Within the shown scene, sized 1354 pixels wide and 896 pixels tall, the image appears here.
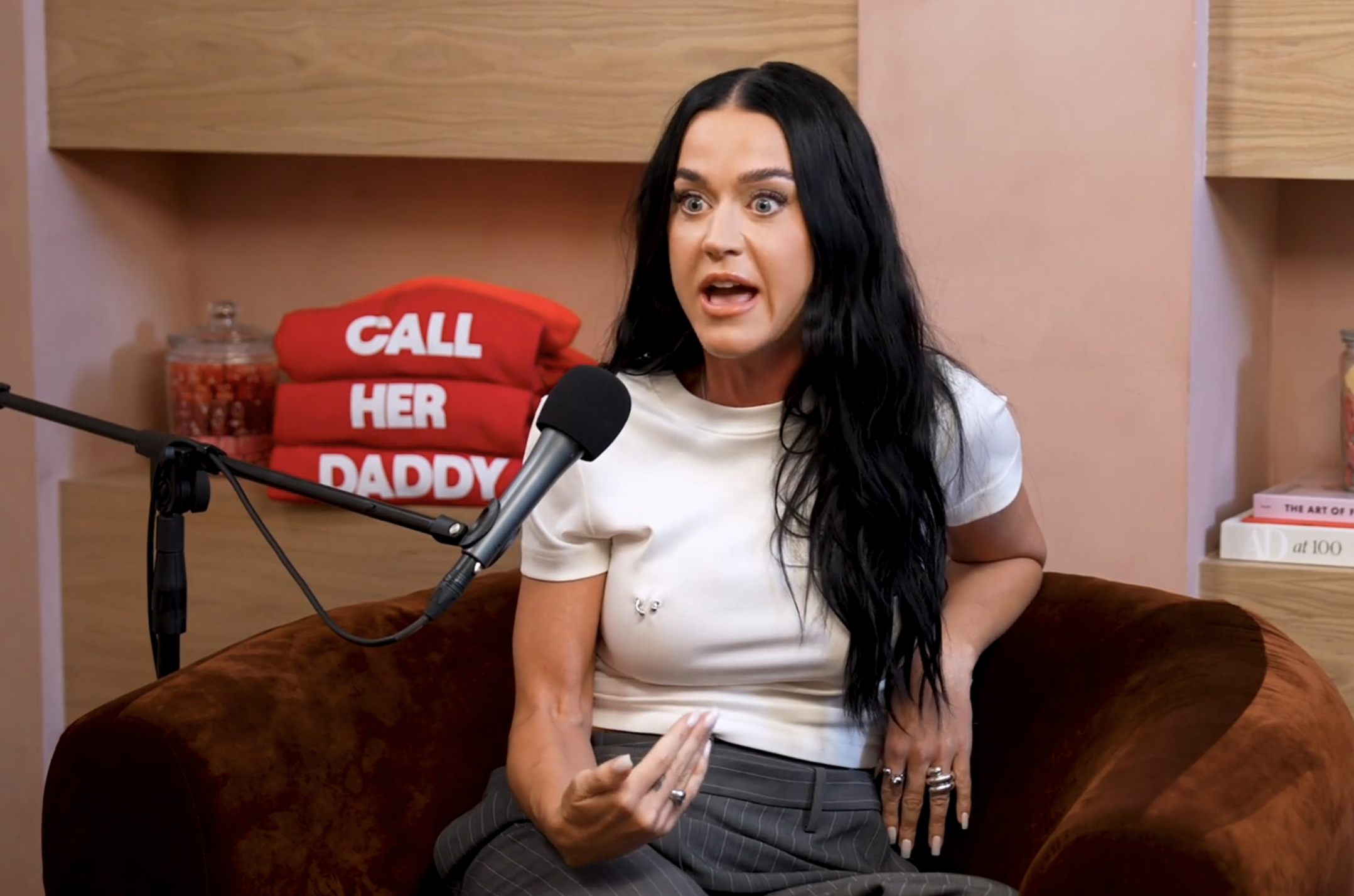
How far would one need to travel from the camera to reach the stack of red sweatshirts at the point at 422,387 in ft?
7.16

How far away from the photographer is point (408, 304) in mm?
2252

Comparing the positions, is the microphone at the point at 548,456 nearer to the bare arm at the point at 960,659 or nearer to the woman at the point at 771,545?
the woman at the point at 771,545

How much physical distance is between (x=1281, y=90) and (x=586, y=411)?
4.08ft

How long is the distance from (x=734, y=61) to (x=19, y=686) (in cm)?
148

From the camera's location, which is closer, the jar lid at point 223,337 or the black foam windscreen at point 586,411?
the black foam windscreen at point 586,411

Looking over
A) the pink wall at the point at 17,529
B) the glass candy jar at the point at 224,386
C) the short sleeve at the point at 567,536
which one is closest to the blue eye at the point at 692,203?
the short sleeve at the point at 567,536

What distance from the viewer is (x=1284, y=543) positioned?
6.68ft

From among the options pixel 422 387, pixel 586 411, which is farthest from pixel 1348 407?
pixel 586 411

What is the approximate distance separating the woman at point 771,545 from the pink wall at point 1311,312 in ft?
2.99

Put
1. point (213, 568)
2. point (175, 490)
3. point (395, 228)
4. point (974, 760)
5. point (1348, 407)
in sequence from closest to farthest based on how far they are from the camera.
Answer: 1. point (175, 490)
2. point (974, 760)
3. point (1348, 407)
4. point (213, 568)
5. point (395, 228)

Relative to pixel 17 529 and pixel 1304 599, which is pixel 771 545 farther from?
pixel 17 529

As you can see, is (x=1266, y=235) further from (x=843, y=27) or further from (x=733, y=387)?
(x=733, y=387)

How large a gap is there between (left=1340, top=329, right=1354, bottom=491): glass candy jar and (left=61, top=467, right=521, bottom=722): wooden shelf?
1144 millimetres

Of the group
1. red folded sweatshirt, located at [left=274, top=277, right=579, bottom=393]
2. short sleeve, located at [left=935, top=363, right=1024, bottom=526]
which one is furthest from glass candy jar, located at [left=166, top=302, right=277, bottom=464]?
short sleeve, located at [left=935, top=363, right=1024, bottom=526]
